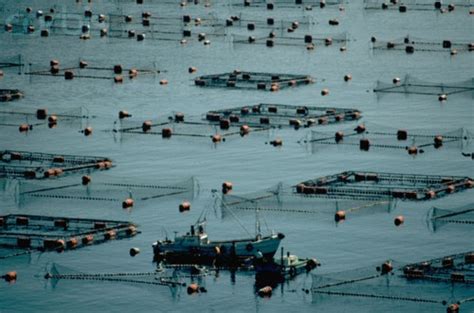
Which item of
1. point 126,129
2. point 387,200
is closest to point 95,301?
point 387,200

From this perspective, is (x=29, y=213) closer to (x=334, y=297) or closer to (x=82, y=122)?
(x=334, y=297)

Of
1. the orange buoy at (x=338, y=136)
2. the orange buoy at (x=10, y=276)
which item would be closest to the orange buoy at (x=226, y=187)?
the orange buoy at (x=338, y=136)

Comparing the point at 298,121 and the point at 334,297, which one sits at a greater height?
the point at 298,121

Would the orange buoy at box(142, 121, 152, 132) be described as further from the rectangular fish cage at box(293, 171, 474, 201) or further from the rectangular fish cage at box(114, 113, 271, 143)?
the rectangular fish cage at box(293, 171, 474, 201)

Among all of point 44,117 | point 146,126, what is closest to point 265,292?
point 146,126

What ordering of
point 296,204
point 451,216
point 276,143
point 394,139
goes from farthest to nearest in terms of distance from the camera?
point 394,139, point 276,143, point 296,204, point 451,216

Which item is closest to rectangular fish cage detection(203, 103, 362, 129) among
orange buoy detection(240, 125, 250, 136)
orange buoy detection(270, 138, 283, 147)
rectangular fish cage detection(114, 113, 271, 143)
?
rectangular fish cage detection(114, 113, 271, 143)

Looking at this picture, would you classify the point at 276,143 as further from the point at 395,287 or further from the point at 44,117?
the point at 395,287
